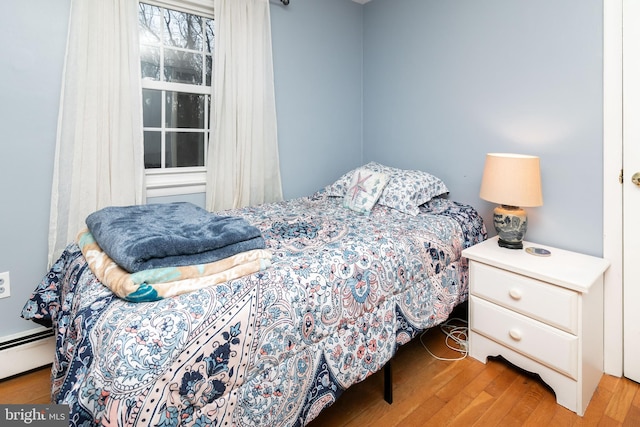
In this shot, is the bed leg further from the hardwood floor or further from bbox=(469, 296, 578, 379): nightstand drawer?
bbox=(469, 296, 578, 379): nightstand drawer

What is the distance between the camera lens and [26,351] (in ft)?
6.19

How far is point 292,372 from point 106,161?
1.57 meters

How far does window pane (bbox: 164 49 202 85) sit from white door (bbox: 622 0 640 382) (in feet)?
7.77

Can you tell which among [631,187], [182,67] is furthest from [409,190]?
[182,67]

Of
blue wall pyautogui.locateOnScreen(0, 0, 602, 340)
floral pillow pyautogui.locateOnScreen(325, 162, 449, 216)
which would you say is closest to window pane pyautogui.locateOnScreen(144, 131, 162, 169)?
blue wall pyautogui.locateOnScreen(0, 0, 602, 340)

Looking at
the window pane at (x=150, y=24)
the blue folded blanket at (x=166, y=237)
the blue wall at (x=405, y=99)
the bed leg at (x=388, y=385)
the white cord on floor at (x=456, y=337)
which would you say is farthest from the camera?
the window pane at (x=150, y=24)

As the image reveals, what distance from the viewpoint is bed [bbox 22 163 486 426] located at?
36.0 inches

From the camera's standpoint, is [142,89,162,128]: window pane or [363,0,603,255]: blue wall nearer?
[363,0,603,255]: blue wall

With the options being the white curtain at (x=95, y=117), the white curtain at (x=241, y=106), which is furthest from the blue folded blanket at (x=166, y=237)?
the white curtain at (x=241, y=106)

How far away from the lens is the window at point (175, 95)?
2232mm

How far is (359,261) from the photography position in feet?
4.93

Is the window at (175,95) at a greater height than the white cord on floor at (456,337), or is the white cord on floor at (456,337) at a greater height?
the window at (175,95)

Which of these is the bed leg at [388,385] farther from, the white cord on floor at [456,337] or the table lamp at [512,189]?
the table lamp at [512,189]

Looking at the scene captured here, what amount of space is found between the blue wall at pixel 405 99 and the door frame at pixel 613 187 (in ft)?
0.16
